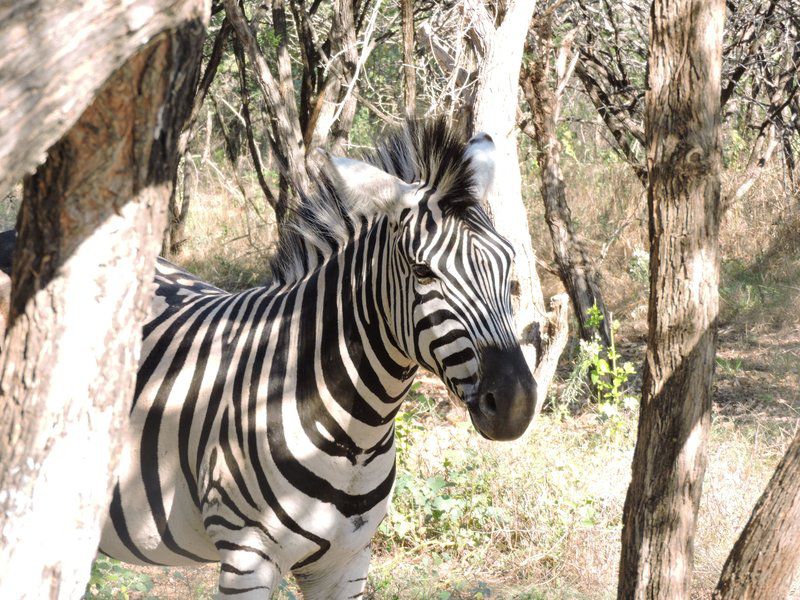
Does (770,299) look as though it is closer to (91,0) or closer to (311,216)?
(311,216)

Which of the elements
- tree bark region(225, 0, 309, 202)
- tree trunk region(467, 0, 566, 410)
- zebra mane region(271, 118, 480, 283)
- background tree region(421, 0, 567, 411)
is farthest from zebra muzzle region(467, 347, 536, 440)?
tree bark region(225, 0, 309, 202)

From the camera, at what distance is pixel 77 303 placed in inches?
64.1

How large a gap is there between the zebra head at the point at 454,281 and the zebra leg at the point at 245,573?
0.82m

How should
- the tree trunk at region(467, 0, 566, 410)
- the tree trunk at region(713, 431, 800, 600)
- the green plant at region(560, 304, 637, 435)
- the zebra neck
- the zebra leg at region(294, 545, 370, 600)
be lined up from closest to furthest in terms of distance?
1. the tree trunk at region(713, 431, 800, 600)
2. the zebra neck
3. the zebra leg at region(294, 545, 370, 600)
4. the tree trunk at region(467, 0, 566, 410)
5. the green plant at region(560, 304, 637, 435)

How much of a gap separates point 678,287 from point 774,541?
0.87 meters

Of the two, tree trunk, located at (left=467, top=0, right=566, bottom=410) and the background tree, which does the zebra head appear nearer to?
the background tree

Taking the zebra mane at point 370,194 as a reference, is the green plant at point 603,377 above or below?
below

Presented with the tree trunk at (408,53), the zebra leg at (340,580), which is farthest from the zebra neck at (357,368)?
the tree trunk at (408,53)

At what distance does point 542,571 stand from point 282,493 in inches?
85.3

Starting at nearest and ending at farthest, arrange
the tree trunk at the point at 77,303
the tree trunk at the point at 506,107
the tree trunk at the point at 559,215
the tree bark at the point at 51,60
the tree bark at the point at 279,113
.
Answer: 1. the tree bark at the point at 51,60
2. the tree trunk at the point at 77,303
3. the tree trunk at the point at 506,107
4. the tree trunk at the point at 559,215
5. the tree bark at the point at 279,113

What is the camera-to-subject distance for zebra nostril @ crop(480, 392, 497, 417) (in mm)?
2535

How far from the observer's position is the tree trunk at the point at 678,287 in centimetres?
287

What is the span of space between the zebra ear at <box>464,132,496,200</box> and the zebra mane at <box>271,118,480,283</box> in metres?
0.02

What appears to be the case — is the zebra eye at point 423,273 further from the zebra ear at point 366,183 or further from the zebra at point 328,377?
the zebra ear at point 366,183
